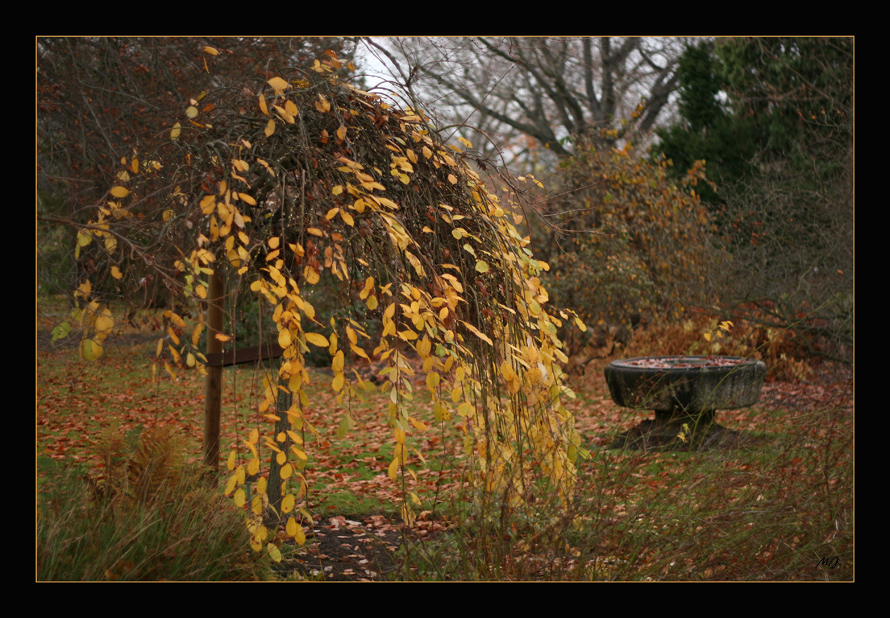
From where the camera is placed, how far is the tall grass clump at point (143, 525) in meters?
2.27

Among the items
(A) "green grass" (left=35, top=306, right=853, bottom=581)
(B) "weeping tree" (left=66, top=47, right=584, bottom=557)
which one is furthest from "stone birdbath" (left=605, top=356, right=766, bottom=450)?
(B) "weeping tree" (left=66, top=47, right=584, bottom=557)

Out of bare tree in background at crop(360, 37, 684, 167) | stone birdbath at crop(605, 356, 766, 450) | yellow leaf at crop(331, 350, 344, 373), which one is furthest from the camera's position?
bare tree in background at crop(360, 37, 684, 167)

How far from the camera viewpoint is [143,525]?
2.40 meters

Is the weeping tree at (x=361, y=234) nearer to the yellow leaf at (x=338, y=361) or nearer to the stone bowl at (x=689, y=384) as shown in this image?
the yellow leaf at (x=338, y=361)

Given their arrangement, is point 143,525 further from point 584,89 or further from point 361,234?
point 584,89

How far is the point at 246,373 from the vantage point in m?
8.82

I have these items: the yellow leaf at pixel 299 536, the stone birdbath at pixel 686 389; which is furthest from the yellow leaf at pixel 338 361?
the stone birdbath at pixel 686 389

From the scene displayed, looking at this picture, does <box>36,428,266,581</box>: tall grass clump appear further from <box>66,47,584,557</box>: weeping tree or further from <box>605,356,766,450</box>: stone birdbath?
<box>605,356,766,450</box>: stone birdbath

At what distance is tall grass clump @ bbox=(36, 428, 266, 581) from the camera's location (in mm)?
2268

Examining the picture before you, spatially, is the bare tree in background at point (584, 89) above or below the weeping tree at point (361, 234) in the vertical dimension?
above

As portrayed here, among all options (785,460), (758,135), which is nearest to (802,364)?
(758,135)

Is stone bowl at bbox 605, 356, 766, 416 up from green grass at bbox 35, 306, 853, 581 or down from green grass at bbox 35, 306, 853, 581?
up

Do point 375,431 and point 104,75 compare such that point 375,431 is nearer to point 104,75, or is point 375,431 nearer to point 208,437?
point 208,437

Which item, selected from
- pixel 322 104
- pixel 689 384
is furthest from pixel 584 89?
pixel 322 104
